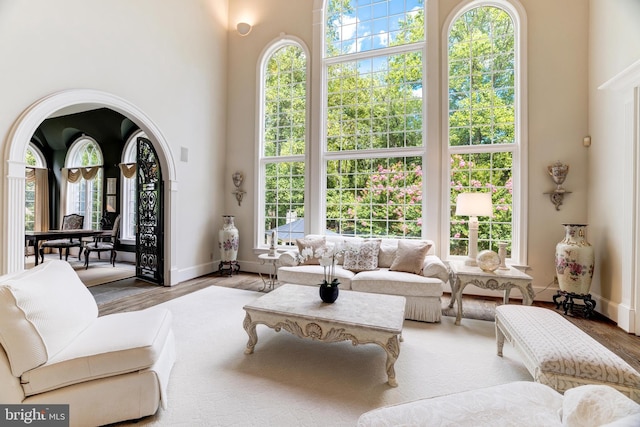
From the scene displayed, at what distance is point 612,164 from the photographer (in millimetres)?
3215

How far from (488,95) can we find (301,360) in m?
4.38

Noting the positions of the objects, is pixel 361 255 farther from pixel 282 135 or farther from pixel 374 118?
pixel 282 135

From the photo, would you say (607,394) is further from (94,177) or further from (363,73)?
(94,177)

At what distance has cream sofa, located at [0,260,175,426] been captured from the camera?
1.45 metres

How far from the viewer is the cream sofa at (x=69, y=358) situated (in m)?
1.45

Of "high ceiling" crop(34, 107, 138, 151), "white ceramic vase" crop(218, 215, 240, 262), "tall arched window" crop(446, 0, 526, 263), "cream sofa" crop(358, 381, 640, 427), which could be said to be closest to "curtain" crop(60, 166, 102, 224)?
"high ceiling" crop(34, 107, 138, 151)

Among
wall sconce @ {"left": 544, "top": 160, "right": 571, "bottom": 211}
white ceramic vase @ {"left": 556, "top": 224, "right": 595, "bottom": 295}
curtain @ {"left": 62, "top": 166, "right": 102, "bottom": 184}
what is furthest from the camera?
curtain @ {"left": 62, "top": 166, "right": 102, "bottom": 184}

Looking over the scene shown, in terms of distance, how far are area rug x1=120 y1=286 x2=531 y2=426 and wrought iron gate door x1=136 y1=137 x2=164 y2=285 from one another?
2.07 metres

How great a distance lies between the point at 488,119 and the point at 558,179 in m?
1.23

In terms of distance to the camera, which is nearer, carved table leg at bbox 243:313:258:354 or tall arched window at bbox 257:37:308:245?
carved table leg at bbox 243:313:258:354

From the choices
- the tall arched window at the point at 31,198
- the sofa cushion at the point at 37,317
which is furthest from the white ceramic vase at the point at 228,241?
the tall arched window at the point at 31,198

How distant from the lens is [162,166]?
4.49 metres

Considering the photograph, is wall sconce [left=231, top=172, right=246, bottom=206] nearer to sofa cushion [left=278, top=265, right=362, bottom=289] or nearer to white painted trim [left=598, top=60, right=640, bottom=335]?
sofa cushion [left=278, top=265, right=362, bottom=289]

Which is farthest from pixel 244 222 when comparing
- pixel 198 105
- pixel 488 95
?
pixel 488 95
